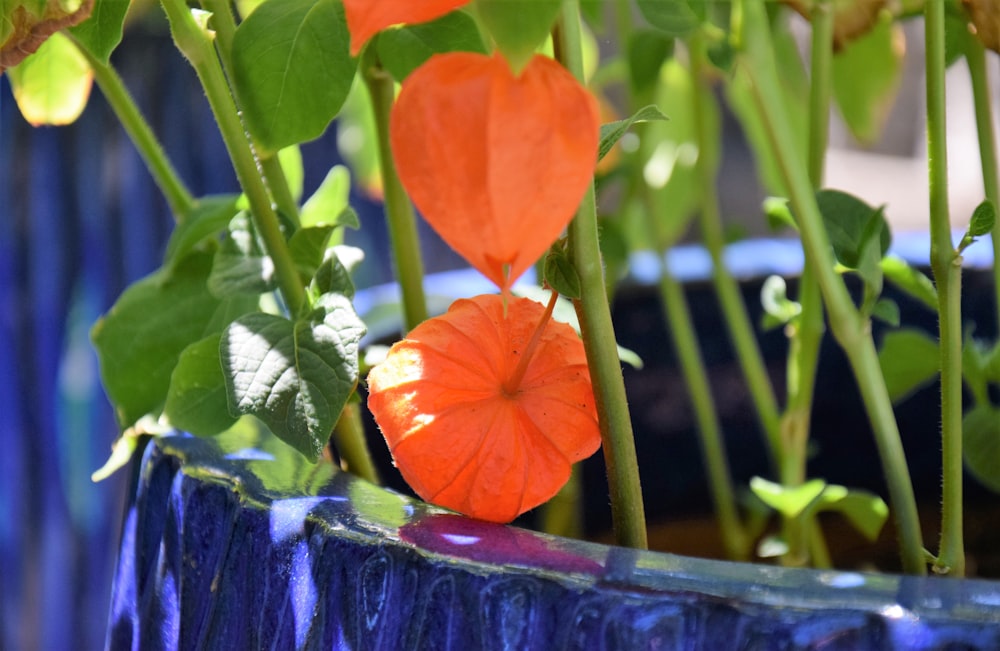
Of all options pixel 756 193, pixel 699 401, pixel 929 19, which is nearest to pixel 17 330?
pixel 699 401

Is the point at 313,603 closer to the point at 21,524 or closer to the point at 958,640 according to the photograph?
the point at 958,640

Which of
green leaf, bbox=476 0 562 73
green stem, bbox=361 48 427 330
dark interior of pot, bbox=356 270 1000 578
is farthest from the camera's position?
dark interior of pot, bbox=356 270 1000 578

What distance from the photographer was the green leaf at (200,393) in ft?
0.55

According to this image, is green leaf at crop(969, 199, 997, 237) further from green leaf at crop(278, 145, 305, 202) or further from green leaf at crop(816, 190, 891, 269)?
green leaf at crop(278, 145, 305, 202)

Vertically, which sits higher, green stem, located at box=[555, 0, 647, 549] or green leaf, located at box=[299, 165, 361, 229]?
green leaf, located at box=[299, 165, 361, 229]

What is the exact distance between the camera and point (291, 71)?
16 centimetres

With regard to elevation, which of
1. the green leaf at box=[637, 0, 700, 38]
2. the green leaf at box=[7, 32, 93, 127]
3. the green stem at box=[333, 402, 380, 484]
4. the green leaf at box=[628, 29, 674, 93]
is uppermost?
the green leaf at box=[628, 29, 674, 93]

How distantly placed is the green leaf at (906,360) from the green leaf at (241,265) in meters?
0.12

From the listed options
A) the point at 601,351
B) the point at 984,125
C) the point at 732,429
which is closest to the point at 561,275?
the point at 601,351

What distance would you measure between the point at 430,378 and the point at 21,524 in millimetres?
572

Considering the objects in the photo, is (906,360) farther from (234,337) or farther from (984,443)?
(234,337)

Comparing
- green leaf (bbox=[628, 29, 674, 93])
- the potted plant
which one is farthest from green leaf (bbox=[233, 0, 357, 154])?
green leaf (bbox=[628, 29, 674, 93])

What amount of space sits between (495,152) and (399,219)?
0.10m

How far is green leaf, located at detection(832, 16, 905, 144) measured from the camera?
0.28 m
